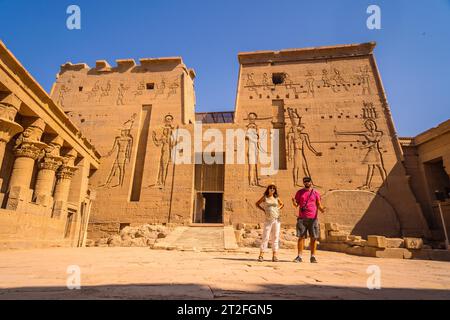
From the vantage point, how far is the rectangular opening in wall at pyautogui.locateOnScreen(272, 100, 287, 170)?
1617cm

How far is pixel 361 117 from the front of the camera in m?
16.2

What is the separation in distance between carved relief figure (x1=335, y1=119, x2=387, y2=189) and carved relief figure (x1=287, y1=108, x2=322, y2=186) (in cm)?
207

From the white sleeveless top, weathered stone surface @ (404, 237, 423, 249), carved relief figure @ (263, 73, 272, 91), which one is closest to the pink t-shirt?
the white sleeveless top

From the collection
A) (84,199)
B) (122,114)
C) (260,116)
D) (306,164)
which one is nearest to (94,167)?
(84,199)

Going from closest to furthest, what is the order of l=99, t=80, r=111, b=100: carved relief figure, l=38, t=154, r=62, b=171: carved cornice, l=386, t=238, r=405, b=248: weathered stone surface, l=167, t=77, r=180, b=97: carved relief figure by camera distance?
1. l=386, t=238, r=405, b=248: weathered stone surface
2. l=38, t=154, r=62, b=171: carved cornice
3. l=167, t=77, r=180, b=97: carved relief figure
4. l=99, t=80, r=111, b=100: carved relief figure

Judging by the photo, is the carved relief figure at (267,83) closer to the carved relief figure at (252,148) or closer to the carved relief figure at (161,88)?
the carved relief figure at (252,148)

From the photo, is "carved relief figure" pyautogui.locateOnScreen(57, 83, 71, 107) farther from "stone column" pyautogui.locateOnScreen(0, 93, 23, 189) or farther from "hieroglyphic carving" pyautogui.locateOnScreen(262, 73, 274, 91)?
"hieroglyphic carving" pyautogui.locateOnScreen(262, 73, 274, 91)

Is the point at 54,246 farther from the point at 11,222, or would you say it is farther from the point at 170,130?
the point at 170,130

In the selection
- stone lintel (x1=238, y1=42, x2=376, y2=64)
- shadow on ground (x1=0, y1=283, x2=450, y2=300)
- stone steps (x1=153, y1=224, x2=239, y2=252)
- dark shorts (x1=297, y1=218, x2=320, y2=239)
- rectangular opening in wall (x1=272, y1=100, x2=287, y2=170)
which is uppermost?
stone lintel (x1=238, y1=42, x2=376, y2=64)

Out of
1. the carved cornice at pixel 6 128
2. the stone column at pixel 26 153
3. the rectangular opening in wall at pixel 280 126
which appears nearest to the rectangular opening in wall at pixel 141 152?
the stone column at pixel 26 153

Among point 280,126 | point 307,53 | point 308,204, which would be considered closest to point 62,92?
point 280,126

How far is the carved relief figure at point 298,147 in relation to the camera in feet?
50.4

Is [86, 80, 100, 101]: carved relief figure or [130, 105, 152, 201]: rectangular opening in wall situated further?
[86, 80, 100, 101]: carved relief figure

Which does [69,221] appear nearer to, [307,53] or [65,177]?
[65,177]
